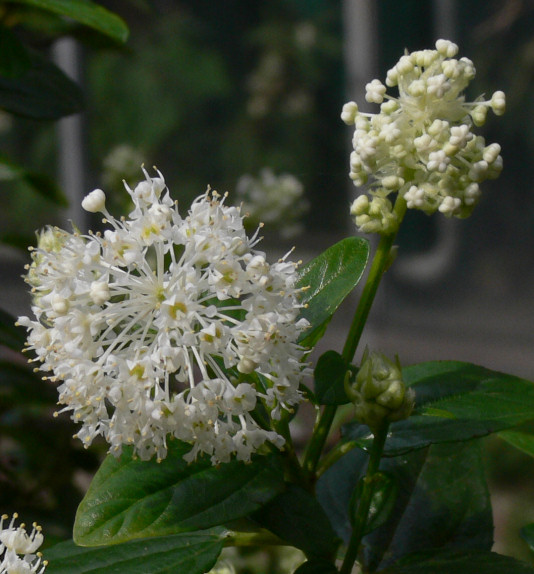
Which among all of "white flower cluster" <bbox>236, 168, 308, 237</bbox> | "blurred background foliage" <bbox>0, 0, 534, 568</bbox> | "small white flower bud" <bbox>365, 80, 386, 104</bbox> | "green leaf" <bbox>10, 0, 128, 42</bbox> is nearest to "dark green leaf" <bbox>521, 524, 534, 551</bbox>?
"small white flower bud" <bbox>365, 80, 386, 104</bbox>

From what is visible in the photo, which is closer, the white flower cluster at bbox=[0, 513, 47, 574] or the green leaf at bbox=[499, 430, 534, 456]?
the white flower cluster at bbox=[0, 513, 47, 574]

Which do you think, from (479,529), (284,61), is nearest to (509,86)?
(284,61)

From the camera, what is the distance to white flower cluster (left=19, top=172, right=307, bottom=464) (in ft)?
2.38

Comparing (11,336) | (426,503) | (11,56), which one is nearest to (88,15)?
(11,56)

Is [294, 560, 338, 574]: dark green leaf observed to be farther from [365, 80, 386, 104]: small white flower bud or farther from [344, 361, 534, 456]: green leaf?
[365, 80, 386, 104]: small white flower bud

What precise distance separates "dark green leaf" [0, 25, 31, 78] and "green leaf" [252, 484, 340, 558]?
0.71 m

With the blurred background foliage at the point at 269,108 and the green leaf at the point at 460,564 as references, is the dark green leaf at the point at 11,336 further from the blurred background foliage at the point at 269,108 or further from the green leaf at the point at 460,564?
the blurred background foliage at the point at 269,108

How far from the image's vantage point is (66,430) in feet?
5.41

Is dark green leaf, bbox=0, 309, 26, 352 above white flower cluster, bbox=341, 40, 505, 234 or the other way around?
the other way around

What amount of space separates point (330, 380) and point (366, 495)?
0.12 metres

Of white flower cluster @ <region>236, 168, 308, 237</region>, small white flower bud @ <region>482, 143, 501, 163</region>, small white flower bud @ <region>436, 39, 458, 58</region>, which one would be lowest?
small white flower bud @ <region>482, 143, 501, 163</region>

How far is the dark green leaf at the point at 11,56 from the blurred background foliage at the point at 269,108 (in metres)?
2.36

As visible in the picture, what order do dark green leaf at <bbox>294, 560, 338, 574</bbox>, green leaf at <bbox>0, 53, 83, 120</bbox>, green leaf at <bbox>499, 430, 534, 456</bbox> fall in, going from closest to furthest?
dark green leaf at <bbox>294, 560, 338, 574</bbox>, green leaf at <bbox>499, 430, 534, 456</bbox>, green leaf at <bbox>0, 53, 83, 120</bbox>

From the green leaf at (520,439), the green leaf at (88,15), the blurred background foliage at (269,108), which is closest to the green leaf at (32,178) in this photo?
the green leaf at (88,15)
